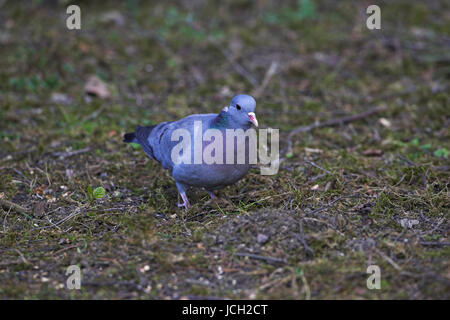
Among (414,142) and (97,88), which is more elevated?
(97,88)

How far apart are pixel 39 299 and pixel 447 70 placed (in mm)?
5788

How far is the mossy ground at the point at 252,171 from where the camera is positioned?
3.51 m

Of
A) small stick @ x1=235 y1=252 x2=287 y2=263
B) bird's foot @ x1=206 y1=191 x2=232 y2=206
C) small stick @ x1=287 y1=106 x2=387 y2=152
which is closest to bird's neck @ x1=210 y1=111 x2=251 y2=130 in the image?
bird's foot @ x1=206 y1=191 x2=232 y2=206

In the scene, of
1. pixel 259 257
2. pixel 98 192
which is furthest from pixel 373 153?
pixel 98 192

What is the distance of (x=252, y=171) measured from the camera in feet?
16.5

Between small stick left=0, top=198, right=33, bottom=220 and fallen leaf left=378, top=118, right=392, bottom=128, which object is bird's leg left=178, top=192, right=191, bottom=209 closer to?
small stick left=0, top=198, right=33, bottom=220

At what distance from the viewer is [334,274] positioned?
11.1ft

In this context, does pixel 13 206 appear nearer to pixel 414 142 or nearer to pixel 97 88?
pixel 97 88

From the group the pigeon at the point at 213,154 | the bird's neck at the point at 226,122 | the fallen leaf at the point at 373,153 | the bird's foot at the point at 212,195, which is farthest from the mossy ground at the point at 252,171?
the bird's neck at the point at 226,122

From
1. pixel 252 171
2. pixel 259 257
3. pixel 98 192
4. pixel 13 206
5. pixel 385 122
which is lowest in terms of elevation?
pixel 259 257

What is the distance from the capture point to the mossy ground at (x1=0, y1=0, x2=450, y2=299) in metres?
3.51

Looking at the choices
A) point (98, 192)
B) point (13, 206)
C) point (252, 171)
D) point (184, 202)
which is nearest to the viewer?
point (13, 206)

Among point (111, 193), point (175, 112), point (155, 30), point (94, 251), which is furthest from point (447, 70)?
point (94, 251)
